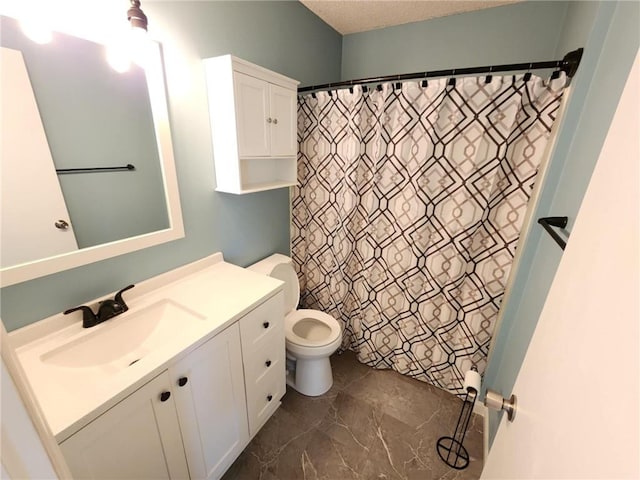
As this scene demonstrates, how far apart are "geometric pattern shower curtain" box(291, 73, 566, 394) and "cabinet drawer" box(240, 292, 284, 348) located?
0.70m

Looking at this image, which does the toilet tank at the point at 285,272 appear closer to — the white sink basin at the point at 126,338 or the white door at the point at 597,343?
the white sink basin at the point at 126,338

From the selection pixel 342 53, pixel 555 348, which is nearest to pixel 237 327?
pixel 555 348

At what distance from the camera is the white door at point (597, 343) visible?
1.06 feet

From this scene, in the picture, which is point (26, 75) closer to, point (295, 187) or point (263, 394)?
point (295, 187)

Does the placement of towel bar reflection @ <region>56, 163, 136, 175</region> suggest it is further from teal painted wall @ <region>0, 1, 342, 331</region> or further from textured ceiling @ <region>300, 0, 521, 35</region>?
textured ceiling @ <region>300, 0, 521, 35</region>

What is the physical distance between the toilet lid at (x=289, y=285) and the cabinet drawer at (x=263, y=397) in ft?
1.54

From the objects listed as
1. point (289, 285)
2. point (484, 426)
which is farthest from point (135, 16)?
point (484, 426)

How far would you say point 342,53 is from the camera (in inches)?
87.2

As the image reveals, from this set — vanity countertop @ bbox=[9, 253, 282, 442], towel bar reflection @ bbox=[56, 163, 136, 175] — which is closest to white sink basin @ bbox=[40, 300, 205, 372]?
vanity countertop @ bbox=[9, 253, 282, 442]

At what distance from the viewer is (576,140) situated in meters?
1.04

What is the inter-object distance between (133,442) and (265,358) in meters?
0.62

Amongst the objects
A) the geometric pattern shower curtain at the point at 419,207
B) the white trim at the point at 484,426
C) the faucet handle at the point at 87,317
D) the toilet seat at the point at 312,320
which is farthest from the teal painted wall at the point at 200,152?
the white trim at the point at 484,426

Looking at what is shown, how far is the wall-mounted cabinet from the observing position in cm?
129

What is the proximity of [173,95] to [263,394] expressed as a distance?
4.98 ft
